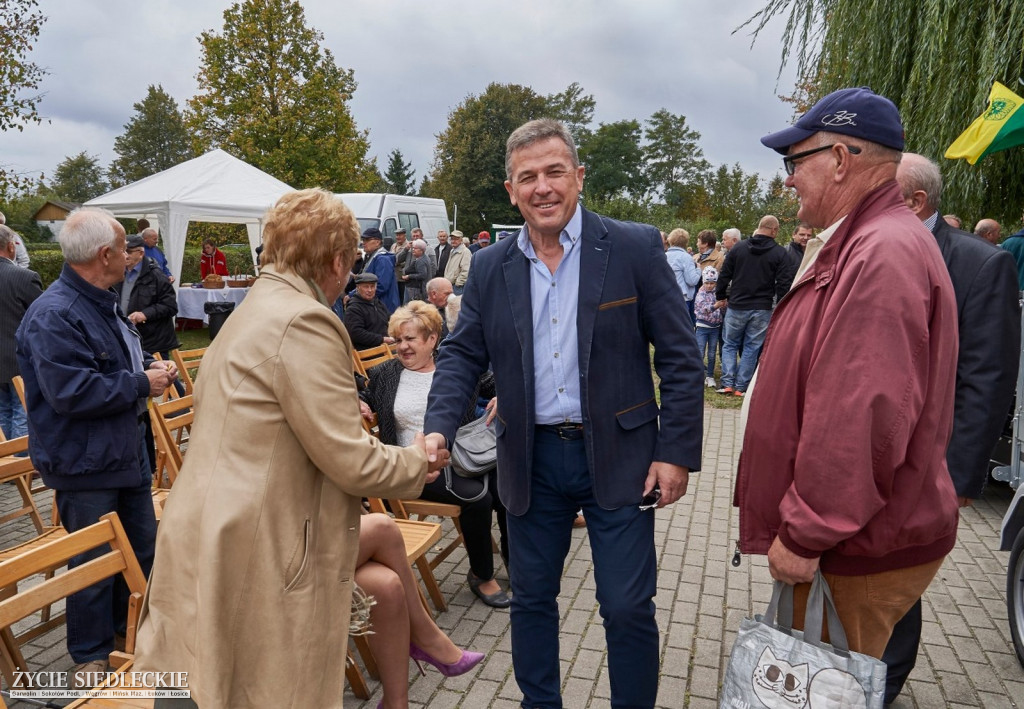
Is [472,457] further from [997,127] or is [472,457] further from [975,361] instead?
[997,127]

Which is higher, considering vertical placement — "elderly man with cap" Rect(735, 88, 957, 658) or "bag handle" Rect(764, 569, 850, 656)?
"elderly man with cap" Rect(735, 88, 957, 658)

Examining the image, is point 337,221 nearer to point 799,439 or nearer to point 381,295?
point 799,439

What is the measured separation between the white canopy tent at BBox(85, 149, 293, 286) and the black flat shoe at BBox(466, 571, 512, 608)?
9110 mm

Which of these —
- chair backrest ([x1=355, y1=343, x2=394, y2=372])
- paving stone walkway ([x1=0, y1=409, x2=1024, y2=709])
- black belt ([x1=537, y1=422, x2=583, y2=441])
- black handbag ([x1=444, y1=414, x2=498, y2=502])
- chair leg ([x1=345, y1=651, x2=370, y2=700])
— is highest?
black belt ([x1=537, y1=422, x2=583, y2=441])

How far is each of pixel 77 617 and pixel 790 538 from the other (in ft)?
9.61

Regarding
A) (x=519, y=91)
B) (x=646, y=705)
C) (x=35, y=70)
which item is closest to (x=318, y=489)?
(x=646, y=705)

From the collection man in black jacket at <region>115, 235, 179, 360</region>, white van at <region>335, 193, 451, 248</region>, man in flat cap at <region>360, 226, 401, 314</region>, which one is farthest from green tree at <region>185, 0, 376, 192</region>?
man in black jacket at <region>115, 235, 179, 360</region>

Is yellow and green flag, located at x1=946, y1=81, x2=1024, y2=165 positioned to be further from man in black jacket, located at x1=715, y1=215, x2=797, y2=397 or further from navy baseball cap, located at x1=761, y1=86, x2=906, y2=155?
navy baseball cap, located at x1=761, y1=86, x2=906, y2=155

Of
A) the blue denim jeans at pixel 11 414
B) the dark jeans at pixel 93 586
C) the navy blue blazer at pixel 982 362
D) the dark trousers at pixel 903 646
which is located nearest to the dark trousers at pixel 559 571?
the dark trousers at pixel 903 646

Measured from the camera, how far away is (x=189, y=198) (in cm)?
1171

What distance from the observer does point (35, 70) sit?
10.3 metres

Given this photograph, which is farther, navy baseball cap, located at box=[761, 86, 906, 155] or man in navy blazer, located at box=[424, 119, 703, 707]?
man in navy blazer, located at box=[424, 119, 703, 707]

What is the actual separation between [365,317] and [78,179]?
274ft

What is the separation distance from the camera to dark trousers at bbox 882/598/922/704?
2643mm
